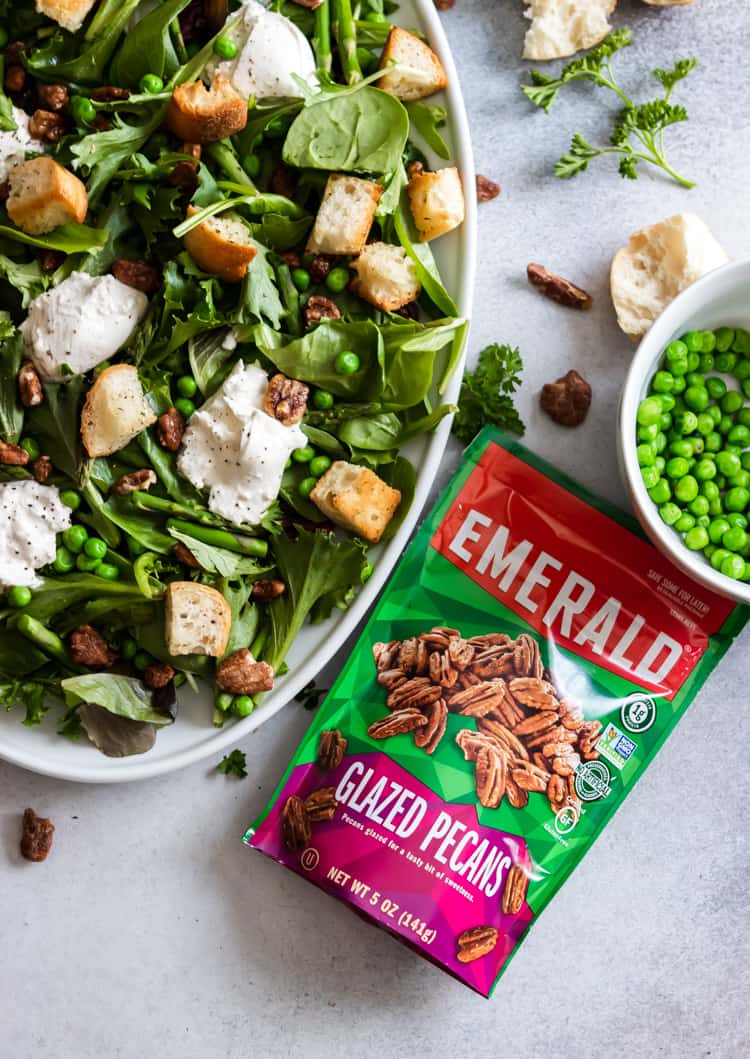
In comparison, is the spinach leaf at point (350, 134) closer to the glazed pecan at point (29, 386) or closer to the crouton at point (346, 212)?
the crouton at point (346, 212)

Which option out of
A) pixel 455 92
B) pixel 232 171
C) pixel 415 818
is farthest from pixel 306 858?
pixel 455 92

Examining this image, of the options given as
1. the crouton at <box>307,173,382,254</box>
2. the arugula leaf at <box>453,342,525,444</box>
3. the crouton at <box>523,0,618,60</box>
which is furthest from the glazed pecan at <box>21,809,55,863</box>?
the crouton at <box>523,0,618,60</box>

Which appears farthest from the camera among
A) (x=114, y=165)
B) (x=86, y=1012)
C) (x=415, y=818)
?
(x=86, y=1012)

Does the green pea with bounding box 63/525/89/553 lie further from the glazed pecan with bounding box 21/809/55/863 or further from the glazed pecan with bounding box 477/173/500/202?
the glazed pecan with bounding box 477/173/500/202

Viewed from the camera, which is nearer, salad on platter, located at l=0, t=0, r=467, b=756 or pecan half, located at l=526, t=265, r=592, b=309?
salad on platter, located at l=0, t=0, r=467, b=756

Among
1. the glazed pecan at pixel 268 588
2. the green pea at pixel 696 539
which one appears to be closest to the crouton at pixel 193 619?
the glazed pecan at pixel 268 588

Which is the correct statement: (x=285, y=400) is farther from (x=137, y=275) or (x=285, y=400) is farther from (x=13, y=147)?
(x=13, y=147)

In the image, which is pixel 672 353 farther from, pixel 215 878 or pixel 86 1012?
pixel 86 1012
